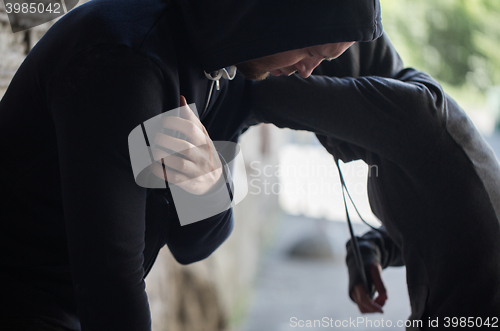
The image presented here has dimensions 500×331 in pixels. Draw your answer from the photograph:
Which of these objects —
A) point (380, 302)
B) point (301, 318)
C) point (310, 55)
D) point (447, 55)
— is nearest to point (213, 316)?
point (301, 318)

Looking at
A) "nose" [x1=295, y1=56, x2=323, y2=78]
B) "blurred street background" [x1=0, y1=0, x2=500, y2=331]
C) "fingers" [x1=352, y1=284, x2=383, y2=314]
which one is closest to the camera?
"nose" [x1=295, y1=56, x2=323, y2=78]

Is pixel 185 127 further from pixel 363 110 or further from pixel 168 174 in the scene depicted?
pixel 363 110

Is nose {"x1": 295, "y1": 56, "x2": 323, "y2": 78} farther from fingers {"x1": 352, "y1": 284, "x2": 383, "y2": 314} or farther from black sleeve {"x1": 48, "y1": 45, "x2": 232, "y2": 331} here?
fingers {"x1": 352, "y1": 284, "x2": 383, "y2": 314}

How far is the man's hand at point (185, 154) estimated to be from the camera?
67 centimetres

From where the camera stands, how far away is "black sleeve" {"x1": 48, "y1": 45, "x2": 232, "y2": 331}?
0.62 meters

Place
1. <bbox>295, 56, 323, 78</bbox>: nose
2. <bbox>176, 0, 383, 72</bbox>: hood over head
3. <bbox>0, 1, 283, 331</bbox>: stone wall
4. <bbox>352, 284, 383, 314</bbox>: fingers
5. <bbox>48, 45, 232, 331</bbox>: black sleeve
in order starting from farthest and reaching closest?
<bbox>352, 284, 383, 314</bbox>: fingers < <bbox>0, 1, 283, 331</bbox>: stone wall < <bbox>295, 56, 323, 78</bbox>: nose < <bbox>176, 0, 383, 72</bbox>: hood over head < <bbox>48, 45, 232, 331</bbox>: black sleeve

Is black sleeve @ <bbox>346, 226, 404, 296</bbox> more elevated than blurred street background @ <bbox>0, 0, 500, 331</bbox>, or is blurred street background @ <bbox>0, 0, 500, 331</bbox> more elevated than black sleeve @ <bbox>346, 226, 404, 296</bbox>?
black sleeve @ <bbox>346, 226, 404, 296</bbox>

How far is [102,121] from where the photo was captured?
2.03ft

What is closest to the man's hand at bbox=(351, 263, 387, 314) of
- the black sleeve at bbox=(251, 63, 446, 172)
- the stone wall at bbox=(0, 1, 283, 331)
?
the black sleeve at bbox=(251, 63, 446, 172)

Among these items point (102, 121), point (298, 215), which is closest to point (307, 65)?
point (102, 121)

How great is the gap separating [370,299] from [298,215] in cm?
411

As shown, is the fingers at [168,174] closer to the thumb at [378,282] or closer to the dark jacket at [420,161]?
the dark jacket at [420,161]

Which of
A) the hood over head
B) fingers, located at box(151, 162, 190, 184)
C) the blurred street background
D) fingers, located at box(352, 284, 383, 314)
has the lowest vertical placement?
the blurred street background

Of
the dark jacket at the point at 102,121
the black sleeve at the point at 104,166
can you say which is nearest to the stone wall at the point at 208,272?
the dark jacket at the point at 102,121
